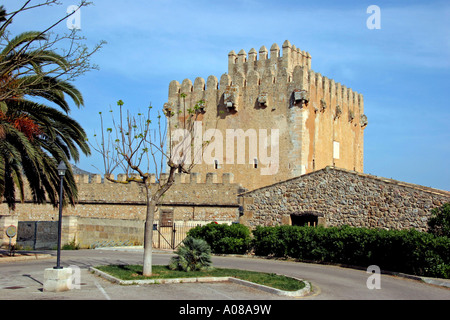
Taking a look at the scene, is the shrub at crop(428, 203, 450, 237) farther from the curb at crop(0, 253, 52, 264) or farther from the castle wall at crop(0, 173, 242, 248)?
the curb at crop(0, 253, 52, 264)

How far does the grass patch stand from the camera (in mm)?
12044

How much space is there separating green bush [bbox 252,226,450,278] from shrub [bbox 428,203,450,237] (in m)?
1.34

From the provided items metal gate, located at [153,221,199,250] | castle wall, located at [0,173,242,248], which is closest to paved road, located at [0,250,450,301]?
metal gate, located at [153,221,199,250]

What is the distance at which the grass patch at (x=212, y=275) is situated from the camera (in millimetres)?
12044

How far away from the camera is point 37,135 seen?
54.4 ft

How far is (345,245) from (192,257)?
5.83 meters

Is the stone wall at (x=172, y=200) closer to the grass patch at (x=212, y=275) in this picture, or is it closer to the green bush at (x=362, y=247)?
the green bush at (x=362, y=247)

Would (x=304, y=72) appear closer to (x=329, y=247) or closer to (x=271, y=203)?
(x=271, y=203)

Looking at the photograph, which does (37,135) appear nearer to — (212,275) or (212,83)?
(212,275)

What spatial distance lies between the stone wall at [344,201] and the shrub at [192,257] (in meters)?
7.14

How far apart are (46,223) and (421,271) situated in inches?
756

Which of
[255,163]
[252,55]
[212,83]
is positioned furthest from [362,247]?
[252,55]

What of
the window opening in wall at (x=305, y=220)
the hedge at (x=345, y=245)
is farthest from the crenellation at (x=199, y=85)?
the window opening in wall at (x=305, y=220)

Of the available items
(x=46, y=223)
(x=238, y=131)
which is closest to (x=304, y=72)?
(x=238, y=131)
